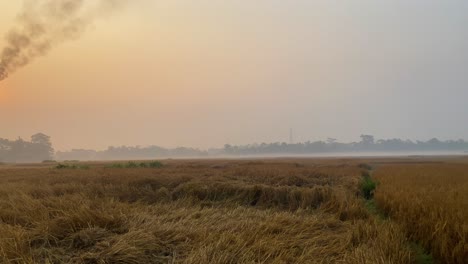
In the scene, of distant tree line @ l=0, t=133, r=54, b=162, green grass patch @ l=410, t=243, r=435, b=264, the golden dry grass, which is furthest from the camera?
distant tree line @ l=0, t=133, r=54, b=162

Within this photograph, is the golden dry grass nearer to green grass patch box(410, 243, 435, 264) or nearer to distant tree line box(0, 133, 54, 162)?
green grass patch box(410, 243, 435, 264)

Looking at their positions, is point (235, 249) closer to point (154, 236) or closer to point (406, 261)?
point (154, 236)

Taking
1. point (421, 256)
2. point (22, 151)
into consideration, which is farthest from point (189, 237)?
point (22, 151)

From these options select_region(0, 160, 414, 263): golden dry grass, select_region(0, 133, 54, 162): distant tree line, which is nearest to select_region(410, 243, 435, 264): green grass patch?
select_region(0, 160, 414, 263): golden dry grass

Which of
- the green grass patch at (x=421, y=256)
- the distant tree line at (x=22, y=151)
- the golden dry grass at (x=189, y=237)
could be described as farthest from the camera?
the distant tree line at (x=22, y=151)

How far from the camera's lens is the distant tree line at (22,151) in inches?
5207

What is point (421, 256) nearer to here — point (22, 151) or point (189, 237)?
point (189, 237)

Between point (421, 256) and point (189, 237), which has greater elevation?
point (189, 237)

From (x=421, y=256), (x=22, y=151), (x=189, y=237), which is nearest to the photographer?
(x=421, y=256)

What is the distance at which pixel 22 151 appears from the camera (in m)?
134

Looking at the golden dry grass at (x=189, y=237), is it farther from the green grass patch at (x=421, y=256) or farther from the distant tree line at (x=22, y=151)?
the distant tree line at (x=22, y=151)

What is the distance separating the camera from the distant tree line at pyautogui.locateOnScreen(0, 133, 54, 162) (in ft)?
434

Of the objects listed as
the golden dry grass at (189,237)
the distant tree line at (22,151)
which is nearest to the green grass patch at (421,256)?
the golden dry grass at (189,237)

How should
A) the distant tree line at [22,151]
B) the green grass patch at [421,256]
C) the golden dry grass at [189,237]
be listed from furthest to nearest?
the distant tree line at [22,151]
the green grass patch at [421,256]
the golden dry grass at [189,237]
